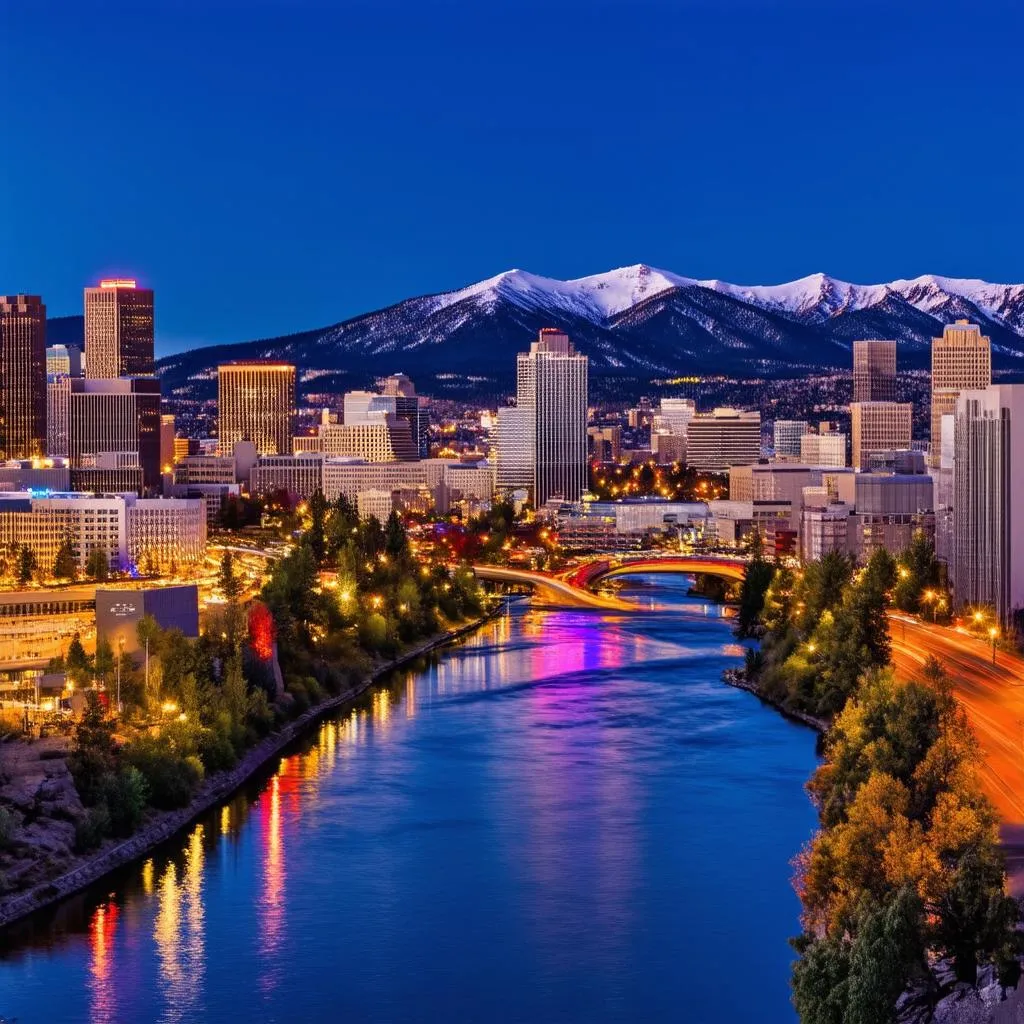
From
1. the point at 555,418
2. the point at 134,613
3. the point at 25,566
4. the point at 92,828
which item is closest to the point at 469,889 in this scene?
the point at 92,828

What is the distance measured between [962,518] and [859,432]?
59145 mm

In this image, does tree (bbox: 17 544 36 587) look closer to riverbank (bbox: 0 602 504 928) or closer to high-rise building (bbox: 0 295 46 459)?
riverbank (bbox: 0 602 504 928)

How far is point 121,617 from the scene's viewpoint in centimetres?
2689

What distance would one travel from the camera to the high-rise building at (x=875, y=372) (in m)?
112

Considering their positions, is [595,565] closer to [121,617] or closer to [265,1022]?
[121,617]

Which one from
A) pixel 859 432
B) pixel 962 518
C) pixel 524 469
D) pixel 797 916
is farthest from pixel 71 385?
pixel 797 916

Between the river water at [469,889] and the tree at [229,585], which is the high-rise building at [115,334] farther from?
the river water at [469,889]

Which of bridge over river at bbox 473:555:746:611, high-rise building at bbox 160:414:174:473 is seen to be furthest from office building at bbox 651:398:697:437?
bridge over river at bbox 473:555:746:611

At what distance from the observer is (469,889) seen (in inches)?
724

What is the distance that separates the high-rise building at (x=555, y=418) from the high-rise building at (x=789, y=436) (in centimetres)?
2025

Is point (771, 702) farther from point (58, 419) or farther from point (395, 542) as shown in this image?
point (58, 419)

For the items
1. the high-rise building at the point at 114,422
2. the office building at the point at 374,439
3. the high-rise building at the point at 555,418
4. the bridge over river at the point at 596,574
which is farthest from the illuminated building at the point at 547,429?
the bridge over river at the point at 596,574

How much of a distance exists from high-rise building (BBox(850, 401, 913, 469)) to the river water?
67.8m

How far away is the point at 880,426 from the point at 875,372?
59.4 feet
